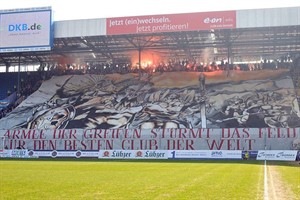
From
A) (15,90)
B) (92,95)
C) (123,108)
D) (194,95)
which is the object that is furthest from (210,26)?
(15,90)

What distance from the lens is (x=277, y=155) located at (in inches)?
1526

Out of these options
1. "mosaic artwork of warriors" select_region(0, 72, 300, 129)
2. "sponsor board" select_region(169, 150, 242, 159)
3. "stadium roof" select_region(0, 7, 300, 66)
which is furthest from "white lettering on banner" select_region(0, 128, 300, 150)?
"stadium roof" select_region(0, 7, 300, 66)

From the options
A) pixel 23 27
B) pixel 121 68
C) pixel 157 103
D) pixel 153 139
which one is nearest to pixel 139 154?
pixel 153 139

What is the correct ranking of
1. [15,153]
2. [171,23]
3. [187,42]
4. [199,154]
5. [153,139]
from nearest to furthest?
[199,154] → [153,139] → [15,153] → [171,23] → [187,42]

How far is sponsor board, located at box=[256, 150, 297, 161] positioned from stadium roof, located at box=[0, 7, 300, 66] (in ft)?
44.4

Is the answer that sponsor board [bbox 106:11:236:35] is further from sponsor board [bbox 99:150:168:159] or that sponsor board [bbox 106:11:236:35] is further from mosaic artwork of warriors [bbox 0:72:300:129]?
sponsor board [bbox 99:150:168:159]

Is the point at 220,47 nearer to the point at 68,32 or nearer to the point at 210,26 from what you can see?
the point at 210,26

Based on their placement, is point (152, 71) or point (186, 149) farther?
point (152, 71)

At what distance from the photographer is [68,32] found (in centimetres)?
5041

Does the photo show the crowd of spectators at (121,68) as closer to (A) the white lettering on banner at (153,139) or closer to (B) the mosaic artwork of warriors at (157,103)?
(B) the mosaic artwork of warriors at (157,103)

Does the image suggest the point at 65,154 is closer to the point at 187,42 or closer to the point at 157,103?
the point at 157,103

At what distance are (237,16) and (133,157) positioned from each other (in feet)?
57.4

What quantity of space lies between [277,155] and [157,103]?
619 inches

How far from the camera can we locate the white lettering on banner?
3975 cm
